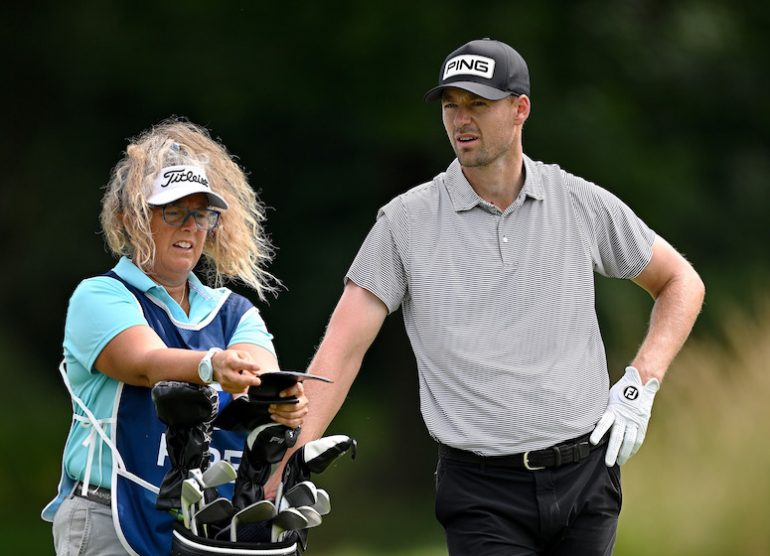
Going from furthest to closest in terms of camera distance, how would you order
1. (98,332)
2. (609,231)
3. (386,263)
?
(609,231) → (386,263) → (98,332)

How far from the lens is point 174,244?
448 centimetres

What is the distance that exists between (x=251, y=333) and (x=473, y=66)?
1213mm

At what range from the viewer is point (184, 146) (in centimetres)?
470

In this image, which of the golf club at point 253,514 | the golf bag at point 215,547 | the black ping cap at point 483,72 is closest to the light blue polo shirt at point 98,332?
the golf bag at point 215,547

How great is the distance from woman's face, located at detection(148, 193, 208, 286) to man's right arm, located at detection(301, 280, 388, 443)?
0.65 m

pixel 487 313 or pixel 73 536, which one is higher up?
pixel 487 313

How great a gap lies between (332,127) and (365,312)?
28.5 ft

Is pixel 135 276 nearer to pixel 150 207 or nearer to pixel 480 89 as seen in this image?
pixel 150 207

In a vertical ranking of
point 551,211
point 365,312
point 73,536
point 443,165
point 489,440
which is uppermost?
point 443,165

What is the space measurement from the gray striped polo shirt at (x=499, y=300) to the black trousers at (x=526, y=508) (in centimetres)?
11

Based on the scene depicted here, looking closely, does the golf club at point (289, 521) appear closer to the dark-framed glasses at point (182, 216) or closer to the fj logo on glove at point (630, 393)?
the dark-framed glasses at point (182, 216)

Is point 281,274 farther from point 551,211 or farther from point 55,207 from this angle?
point 551,211

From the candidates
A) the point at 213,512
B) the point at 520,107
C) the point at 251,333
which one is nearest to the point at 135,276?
the point at 251,333

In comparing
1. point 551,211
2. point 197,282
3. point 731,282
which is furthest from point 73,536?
point 731,282
